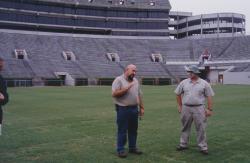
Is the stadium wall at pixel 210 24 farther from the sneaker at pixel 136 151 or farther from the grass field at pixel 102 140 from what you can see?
the sneaker at pixel 136 151

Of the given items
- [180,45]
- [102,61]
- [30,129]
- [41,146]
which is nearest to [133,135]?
[41,146]

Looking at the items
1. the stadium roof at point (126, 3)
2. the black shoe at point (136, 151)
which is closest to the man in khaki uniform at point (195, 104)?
the black shoe at point (136, 151)

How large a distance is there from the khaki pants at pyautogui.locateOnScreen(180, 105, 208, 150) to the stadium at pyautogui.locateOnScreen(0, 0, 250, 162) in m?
3.34

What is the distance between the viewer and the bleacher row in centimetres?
6228

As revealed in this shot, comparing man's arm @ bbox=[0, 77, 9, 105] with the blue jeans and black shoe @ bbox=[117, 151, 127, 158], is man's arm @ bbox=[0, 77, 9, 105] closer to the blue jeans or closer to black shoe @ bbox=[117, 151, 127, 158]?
the blue jeans

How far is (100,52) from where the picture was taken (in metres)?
76.5

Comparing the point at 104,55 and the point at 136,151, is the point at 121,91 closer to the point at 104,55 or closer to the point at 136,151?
the point at 136,151

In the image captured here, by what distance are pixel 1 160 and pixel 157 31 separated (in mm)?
86824

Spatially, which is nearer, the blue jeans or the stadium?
the blue jeans

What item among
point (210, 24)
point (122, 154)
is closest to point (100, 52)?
point (210, 24)

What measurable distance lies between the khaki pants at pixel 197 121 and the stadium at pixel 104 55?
132 inches

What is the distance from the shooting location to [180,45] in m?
85.1

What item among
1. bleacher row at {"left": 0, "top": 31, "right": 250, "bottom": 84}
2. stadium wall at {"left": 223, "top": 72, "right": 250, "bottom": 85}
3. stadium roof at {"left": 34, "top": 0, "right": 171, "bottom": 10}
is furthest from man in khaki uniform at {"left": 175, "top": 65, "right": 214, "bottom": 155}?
stadium roof at {"left": 34, "top": 0, "right": 171, "bottom": 10}

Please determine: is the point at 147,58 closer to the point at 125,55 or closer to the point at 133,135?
the point at 125,55
